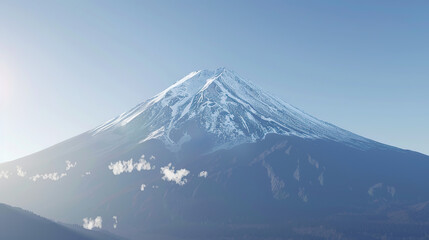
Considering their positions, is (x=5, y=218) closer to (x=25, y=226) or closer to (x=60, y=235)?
(x=25, y=226)

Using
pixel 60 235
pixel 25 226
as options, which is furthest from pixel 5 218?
pixel 60 235

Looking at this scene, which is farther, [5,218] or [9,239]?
[5,218]

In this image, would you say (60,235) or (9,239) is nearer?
(9,239)
